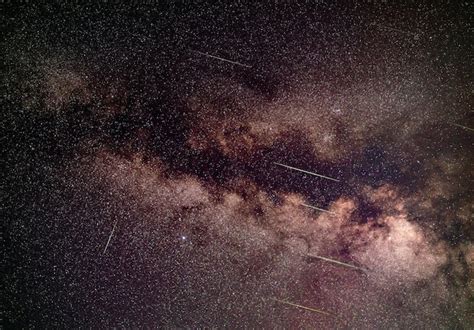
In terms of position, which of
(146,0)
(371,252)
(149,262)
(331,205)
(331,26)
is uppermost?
(331,26)

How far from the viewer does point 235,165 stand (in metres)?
3.66

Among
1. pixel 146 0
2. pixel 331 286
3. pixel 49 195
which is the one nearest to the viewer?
pixel 146 0

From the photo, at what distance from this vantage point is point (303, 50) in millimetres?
3453

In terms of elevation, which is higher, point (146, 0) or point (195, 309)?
point (146, 0)

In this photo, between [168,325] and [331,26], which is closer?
[331,26]

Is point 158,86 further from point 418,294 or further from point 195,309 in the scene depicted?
point 418,294

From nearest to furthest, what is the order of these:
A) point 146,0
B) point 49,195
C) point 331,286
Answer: point 146,0
point 49,195
point 331,286

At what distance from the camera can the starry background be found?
11.1ft

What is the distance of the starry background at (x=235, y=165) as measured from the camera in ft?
11.1

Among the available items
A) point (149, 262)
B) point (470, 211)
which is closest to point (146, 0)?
point (149, 262)

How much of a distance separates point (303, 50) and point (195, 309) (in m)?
3.85

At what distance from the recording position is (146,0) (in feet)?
10.9

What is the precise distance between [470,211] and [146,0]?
513 cm

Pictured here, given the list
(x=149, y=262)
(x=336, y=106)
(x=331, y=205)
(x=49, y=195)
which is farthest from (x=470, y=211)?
(x=49, y=195)
